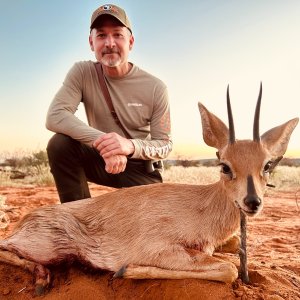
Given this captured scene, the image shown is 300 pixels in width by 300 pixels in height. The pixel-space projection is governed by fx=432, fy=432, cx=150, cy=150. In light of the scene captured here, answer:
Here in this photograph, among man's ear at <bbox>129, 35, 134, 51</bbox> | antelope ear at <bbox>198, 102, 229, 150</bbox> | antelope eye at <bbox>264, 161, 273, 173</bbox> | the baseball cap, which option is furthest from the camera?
man's ear at <bbox>129, 35, 134, 51</bbox>

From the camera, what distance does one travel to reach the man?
587 centimetres

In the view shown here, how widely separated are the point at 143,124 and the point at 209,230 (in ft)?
8.84

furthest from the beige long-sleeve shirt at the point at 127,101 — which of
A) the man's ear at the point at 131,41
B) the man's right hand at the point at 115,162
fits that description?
the man's right hand at the point at 115,162

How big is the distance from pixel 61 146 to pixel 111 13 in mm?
1946

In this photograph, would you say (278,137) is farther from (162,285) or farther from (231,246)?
(162,285)

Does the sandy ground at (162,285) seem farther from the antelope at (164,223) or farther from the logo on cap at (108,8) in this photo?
the logo on cap at (108,8)

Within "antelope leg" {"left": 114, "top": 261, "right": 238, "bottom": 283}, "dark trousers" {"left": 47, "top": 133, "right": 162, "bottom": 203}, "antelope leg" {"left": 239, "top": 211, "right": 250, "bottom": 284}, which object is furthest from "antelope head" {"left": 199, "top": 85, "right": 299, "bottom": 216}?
"dark trousers" {"left": 47, "top": 133, "right": 162, "bottom": 203}

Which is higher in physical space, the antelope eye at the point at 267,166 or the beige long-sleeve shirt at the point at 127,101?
the beige long-sleeve shirt at the point at 127,101

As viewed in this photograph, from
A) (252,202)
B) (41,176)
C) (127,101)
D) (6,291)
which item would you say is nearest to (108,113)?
(127,101)

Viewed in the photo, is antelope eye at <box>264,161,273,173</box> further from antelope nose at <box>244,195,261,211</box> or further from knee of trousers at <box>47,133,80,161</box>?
knee of trousers at <box>47,133,80,161</box>

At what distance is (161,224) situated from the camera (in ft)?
13.8

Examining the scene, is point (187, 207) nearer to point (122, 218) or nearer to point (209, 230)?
point (209, 230)

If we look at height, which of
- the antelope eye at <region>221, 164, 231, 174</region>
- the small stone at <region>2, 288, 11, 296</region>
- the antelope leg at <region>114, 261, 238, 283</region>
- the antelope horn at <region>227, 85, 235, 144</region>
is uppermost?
the antelope horn at <region>227, 85, 235, 144</region>

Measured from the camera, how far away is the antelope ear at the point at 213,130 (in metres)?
4.32
